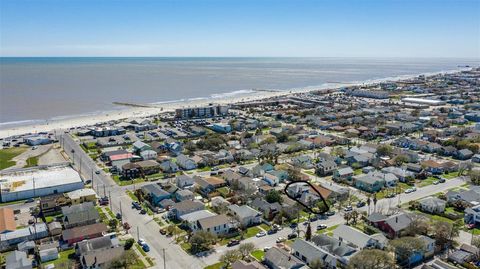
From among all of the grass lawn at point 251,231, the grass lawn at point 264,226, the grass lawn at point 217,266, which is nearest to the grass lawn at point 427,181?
the grass lawn at point 264,226

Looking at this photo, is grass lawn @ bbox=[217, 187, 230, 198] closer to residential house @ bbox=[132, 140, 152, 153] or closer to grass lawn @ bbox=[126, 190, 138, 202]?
grass lawn @ bbox=[126, 190, 138, 202]

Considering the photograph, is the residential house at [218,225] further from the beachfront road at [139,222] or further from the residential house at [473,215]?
the residential house at [473,215]

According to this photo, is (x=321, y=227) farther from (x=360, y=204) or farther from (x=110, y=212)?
(x=110, y=212)

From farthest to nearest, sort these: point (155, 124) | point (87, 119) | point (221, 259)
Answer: point (87, 119) → point (155, 124) → point (221, 259)

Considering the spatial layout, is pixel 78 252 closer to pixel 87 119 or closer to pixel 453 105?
pixel 87 119

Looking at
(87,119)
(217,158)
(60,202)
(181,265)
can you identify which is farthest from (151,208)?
(87,119)

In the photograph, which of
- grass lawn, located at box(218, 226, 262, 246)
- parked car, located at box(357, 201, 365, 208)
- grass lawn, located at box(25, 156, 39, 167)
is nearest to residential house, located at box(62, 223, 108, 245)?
grass lawn, located at box(218, 226, 262, 246)
